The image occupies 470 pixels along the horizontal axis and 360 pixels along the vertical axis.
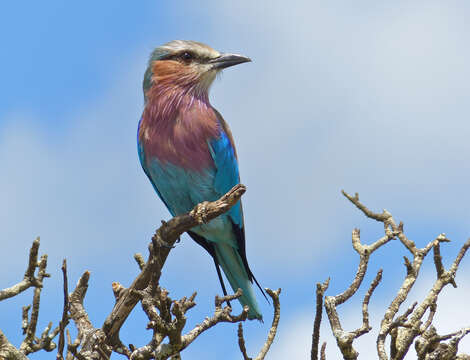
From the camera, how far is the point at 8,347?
16.3 ft

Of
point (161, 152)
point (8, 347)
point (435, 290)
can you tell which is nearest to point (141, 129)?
point (161, 152)

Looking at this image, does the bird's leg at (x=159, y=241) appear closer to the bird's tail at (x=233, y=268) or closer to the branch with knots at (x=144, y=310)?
the branch with knots at (x=144, y=310)

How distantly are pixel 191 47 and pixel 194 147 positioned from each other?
4.28 ft

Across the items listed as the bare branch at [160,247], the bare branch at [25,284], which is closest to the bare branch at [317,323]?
the bare branch at [160,247]

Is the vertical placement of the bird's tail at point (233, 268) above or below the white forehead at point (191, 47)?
below

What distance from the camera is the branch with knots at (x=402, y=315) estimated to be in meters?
4.68

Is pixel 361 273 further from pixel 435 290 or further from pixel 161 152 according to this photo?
pixel 161 152

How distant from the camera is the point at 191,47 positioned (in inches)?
295

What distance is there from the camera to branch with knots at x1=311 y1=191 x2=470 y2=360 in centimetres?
468

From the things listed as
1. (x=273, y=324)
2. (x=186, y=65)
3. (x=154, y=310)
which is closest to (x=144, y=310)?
(x=154, y=310)

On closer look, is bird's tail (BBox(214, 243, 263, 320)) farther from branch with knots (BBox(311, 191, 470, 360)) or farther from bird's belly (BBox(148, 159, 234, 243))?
branch with knots (BBox(311, 191, 470, 360))

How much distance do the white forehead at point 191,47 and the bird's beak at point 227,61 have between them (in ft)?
0.31

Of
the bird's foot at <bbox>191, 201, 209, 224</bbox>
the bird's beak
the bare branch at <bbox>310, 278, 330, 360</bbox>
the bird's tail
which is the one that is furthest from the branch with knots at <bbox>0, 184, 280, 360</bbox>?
the bird's beak

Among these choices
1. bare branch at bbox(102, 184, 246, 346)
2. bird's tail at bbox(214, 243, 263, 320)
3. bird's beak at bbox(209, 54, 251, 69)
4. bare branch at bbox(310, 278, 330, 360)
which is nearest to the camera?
bare branch at bbox(310, 278, 330, 360)
